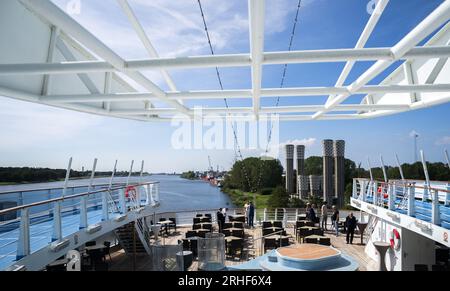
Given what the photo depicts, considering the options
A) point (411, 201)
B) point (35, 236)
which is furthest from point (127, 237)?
point (411, 201)

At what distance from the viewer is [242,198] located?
2569 inches

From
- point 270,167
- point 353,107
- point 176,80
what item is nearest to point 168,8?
point 176,80

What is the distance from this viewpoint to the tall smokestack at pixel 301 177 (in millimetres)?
74062

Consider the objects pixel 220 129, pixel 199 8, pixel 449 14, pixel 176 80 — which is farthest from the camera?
pixel 220 129

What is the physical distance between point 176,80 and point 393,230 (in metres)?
6.65

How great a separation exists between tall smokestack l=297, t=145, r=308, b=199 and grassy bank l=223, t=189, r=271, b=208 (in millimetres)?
9750

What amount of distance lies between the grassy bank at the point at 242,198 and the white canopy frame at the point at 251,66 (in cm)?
5025

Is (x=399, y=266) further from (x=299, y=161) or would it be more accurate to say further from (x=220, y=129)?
(x=299, y=161)

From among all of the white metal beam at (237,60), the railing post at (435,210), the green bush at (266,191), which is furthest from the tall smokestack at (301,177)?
the white metal beam at (237,60)

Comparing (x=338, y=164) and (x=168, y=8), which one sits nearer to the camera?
(x=168, y=8)

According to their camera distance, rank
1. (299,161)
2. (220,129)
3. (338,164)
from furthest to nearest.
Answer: (299,161)
(338,164)
(220,129)
